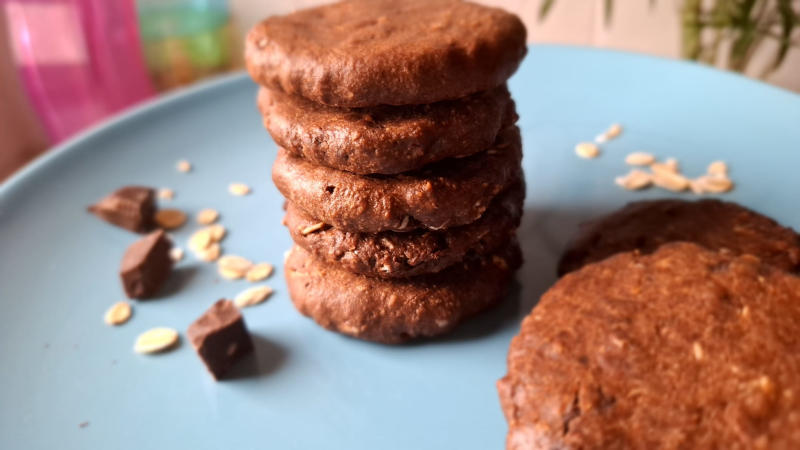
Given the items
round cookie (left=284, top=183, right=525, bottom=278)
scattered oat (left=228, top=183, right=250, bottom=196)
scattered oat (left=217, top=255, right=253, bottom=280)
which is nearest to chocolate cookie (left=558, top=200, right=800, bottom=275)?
round cookie (left=284, top=183, right=525, bottom=278)

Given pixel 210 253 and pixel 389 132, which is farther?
pixel 210 253

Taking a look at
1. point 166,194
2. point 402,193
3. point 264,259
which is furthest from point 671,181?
point 166,194

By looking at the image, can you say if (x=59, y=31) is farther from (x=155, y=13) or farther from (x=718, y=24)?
(x=718, y=24)

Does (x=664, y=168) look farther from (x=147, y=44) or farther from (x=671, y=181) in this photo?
(x=147, y=44)

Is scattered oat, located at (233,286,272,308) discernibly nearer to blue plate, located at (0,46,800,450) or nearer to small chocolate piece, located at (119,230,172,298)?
blue plate, located at (0,46,800,450)

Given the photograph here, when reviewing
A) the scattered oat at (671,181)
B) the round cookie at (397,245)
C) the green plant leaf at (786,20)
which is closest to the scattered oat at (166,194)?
the round cookie at (397,245)

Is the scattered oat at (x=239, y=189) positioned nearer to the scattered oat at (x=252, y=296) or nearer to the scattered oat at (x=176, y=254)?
the scattered oat at (x=176, y=254)

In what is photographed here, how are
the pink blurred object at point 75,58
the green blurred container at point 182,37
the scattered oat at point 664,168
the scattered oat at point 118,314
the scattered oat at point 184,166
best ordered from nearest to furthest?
the scattered oat at point 118,314 → the scattered oat at point 664,168 → the scattered oat at point 184,166 → the pink blurred object at point 75,58 → the green blurred container at point 182,37
